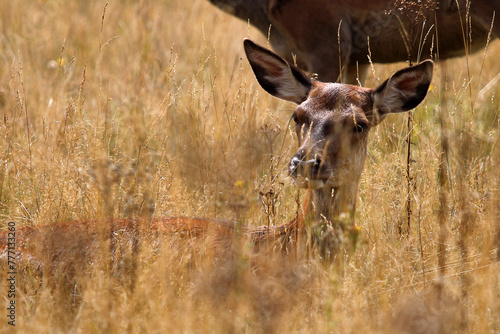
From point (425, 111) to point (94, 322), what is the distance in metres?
4.13

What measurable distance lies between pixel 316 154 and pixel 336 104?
19.6 inches

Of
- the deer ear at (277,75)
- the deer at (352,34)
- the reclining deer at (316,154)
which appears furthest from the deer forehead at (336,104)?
the deer at (352,34)

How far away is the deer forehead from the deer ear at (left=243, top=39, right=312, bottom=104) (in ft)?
0.58

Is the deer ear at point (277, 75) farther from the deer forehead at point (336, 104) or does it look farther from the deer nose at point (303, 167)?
the deer nose at point (303, 167)

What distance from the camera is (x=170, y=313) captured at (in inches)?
136

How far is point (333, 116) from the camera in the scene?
177 inches

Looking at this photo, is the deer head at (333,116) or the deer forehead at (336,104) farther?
the deer forehead at (336,104)

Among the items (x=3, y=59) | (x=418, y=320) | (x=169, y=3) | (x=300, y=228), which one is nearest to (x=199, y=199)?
(x=300, y=228)

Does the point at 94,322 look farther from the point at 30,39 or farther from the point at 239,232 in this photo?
the point at 30,39

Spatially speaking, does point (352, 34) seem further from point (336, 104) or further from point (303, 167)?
point (303, 167)

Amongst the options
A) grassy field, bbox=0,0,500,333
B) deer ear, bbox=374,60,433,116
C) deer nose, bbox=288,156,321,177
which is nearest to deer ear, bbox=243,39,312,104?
grassy field, bbox=0,0,500,333

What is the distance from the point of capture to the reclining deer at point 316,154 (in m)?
4.15

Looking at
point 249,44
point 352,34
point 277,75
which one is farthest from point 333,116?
point 352,34

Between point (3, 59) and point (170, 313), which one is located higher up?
point (3, 59)
